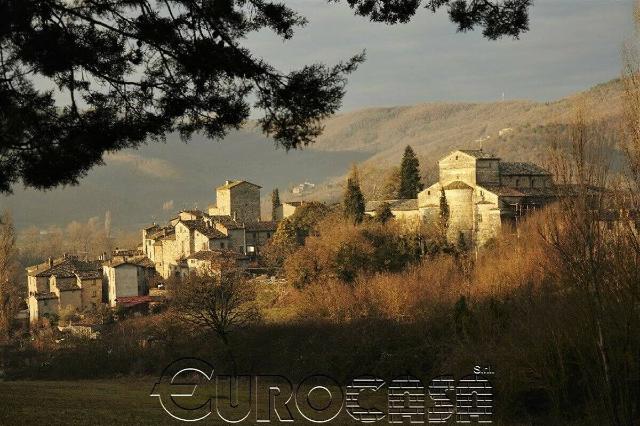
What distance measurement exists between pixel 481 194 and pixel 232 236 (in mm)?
16655

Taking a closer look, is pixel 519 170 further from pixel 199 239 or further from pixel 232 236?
pixel 199 239

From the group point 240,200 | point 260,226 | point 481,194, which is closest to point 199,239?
point 260,226

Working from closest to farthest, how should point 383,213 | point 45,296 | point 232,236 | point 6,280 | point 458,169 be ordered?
point 6,280 < point 383,213 < point 458,169 < point 45,296 < point 232,236

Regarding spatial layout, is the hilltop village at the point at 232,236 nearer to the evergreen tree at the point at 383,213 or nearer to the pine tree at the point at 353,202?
the evergreen tree at the point at 383,213

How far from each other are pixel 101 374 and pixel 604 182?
807 inches

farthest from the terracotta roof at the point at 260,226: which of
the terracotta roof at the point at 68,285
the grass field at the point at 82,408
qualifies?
the grass field at the point at 82,408

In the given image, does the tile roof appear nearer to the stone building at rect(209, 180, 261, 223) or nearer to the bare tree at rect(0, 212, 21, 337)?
the stone building at rect(209, 180, 261, 223)

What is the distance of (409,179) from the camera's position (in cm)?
4822

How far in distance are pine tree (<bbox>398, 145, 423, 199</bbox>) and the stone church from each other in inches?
203

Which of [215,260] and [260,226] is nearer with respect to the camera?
[215,260]

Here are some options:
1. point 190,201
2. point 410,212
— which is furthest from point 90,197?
point 410,212

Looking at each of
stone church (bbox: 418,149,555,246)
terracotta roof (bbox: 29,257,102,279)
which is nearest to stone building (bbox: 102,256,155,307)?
terracotta roof (bbox: 29,257,102,279)

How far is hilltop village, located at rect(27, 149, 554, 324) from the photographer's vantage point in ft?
128

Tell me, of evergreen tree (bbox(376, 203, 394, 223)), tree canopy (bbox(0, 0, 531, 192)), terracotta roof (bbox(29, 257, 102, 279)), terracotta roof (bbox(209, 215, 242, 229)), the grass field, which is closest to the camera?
tree canopy (bbox(0, 0, 531, 192))
